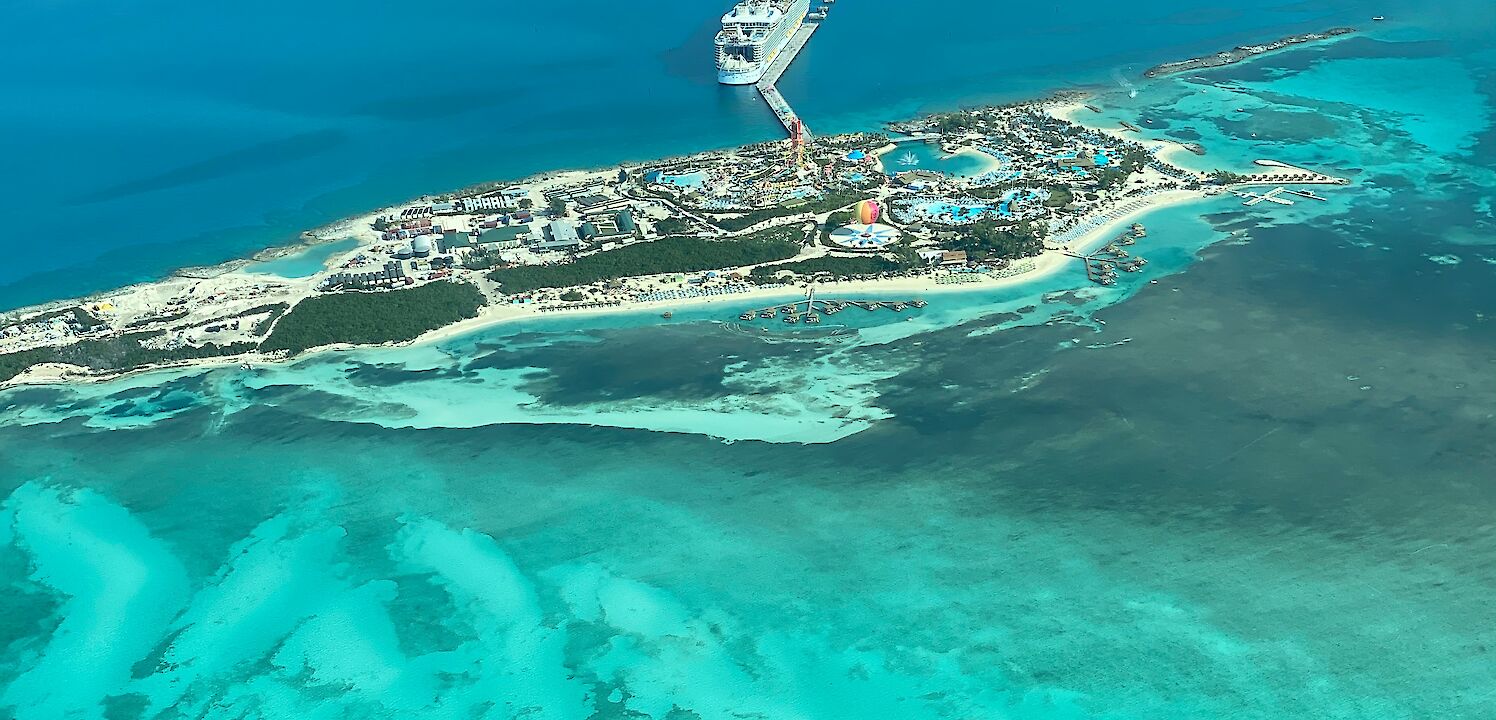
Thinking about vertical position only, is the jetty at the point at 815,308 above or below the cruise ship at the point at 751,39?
below

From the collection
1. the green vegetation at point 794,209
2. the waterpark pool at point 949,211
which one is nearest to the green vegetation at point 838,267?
the green vegetation at point 794,209

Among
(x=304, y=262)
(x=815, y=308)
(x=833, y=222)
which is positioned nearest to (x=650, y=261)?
(x=815, y=308)

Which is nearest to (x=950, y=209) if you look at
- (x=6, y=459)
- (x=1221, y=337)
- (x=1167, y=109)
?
(x=1221, y=337)

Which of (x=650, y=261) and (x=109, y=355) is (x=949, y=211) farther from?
(x=109, y=355)

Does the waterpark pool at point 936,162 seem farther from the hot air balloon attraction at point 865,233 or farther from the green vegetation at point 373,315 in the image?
the green vegetation at point 373,315

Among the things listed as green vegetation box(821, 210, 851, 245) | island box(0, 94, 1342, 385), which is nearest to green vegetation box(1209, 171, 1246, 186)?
island box(0, 94, 1342, 385)

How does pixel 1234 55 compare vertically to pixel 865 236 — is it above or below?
above

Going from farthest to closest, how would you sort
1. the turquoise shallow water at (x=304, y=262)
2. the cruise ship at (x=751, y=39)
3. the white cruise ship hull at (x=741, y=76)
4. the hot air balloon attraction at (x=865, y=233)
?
the cruise ship at (x=751, y=39)
the white cruise ship hull at (x=741, y=76)
the turquoise shallow water at (x=304, y=262)
the hot air balloon attraction at (x=865, y=233)
